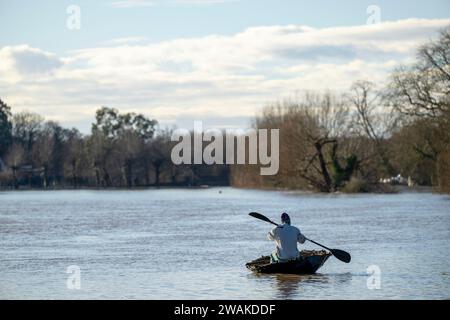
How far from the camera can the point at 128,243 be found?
104 ft

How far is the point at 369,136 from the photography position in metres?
80.2

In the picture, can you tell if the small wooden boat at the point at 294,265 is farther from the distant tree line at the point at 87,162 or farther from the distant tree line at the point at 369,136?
the distant tree line at the point at 87,162

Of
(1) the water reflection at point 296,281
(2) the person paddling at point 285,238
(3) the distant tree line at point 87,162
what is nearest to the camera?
(1) the water reflection at point 296,281

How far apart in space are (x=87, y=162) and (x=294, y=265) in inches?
3611

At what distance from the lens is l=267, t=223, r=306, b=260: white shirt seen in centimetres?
2142

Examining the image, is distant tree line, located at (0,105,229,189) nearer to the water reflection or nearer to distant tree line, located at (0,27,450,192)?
distant tree line, located at (0,27,450,192)

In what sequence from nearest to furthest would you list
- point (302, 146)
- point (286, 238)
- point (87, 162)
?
point (286, 238), point (302, 146), point (87, 162)

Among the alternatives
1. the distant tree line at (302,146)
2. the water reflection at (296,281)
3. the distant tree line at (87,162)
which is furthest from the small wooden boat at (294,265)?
the distant tree line at (87,162)

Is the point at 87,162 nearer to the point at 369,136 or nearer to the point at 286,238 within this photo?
the point at 369,136

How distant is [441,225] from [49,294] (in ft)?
66.7

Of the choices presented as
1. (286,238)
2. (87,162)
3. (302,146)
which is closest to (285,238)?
(286,238)

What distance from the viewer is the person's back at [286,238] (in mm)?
21422
